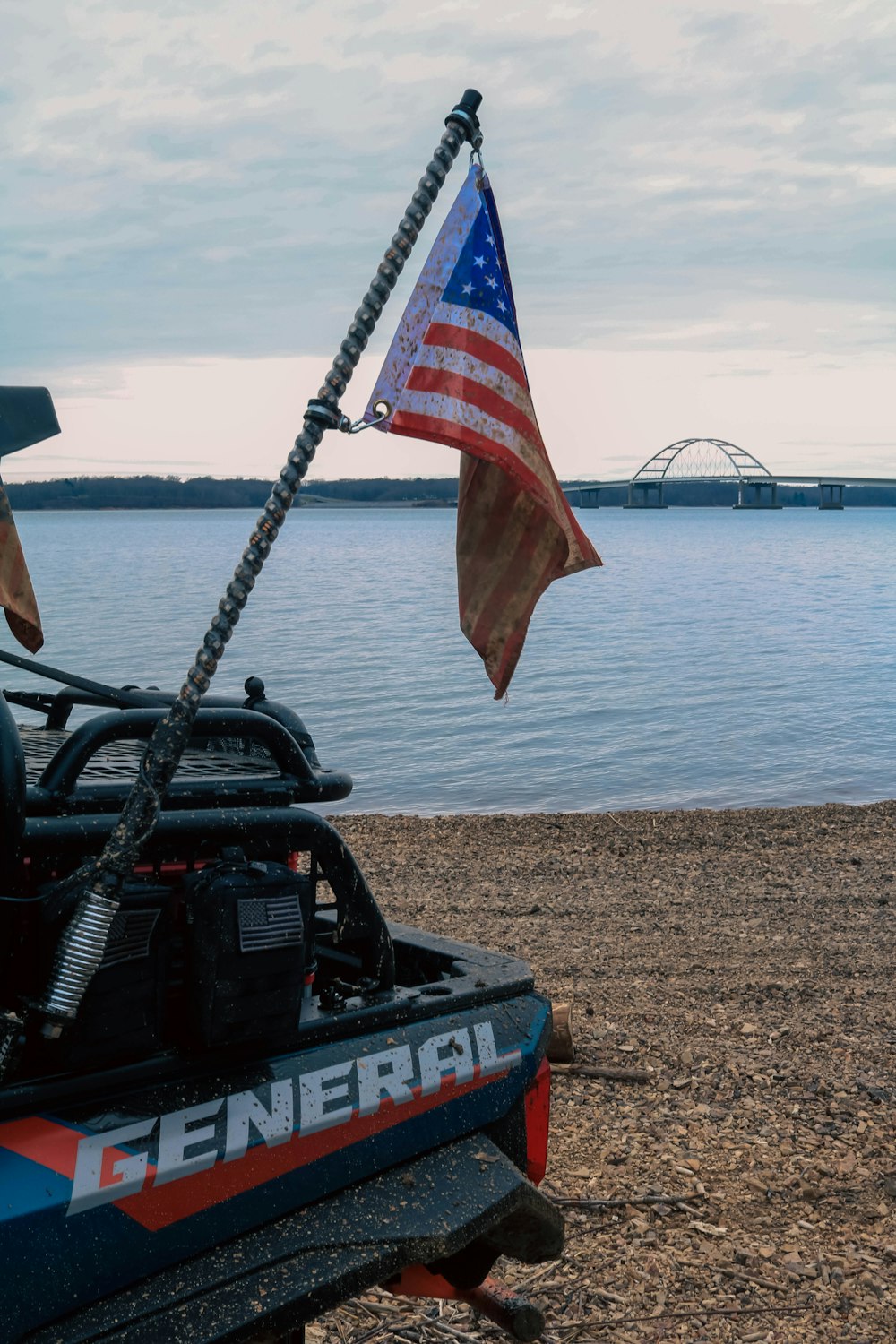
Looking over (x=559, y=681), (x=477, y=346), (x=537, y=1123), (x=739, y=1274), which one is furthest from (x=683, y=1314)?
(x=559, y=681)

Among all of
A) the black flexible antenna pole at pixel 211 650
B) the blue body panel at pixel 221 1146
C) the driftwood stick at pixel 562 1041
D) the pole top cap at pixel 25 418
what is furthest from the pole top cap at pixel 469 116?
the driftwood stick at pixel 562 1041

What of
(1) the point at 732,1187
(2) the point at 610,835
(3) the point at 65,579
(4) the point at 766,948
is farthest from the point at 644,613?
(1) the point at 732,1187

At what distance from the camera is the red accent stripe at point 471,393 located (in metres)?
3.66

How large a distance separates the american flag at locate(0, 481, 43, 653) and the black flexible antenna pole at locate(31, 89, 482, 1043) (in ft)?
4.24

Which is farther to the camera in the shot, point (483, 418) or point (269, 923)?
point (483, 418)

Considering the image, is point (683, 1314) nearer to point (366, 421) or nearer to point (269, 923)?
point (269, 923)

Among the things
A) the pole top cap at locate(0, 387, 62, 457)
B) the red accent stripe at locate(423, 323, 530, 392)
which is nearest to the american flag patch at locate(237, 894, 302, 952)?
the red accent stripe at locate(423, 323, 530, 392)

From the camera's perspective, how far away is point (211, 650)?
10.2ft

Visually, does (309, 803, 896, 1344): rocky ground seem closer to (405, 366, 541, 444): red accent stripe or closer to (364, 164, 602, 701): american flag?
(364, 164, 602, 701): american flag

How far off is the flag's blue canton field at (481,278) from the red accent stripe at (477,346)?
0.09 meters

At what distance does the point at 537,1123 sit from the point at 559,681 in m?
28.0

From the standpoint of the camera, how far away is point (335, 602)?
6053 cm

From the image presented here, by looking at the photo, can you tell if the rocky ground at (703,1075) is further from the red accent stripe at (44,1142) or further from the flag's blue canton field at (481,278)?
the flag's blue canton field at (481,278)

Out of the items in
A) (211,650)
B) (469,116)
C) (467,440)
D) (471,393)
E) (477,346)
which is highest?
(469,116)
